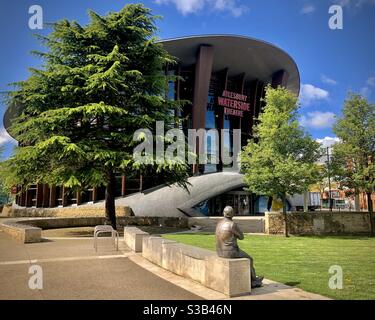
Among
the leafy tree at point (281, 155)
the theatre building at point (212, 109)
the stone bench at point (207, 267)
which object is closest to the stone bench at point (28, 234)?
the stone bench at point (207, 267)

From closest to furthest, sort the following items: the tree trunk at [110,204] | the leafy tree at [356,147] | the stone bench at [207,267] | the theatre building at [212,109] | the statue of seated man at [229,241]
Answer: the stone bench at [207,267]
the statue of seated man at [229,241]
the tree trunk at [110,204]
the leafy tree at [356,147]
the theatre building at [212,109]

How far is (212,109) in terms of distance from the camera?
44.5 meters

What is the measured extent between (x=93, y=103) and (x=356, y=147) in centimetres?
1739

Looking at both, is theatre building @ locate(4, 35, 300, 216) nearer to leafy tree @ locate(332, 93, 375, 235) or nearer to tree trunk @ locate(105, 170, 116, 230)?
tree trunk @ locate(105, 170, 116, 230)

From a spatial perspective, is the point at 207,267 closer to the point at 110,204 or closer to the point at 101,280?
the point at 101,280

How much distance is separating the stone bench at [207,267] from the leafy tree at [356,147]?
17981mm

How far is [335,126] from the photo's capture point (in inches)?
980

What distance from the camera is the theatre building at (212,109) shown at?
115ft

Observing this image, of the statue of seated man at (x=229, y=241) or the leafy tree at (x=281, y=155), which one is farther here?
the leafy tree at (x=281, y=155)

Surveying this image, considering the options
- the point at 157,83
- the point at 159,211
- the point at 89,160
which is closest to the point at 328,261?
the point at 89,160

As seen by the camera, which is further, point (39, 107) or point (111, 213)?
point (111, 213)

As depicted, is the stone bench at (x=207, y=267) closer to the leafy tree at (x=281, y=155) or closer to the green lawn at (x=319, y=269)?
the green lawn at (x=319, y=269)
